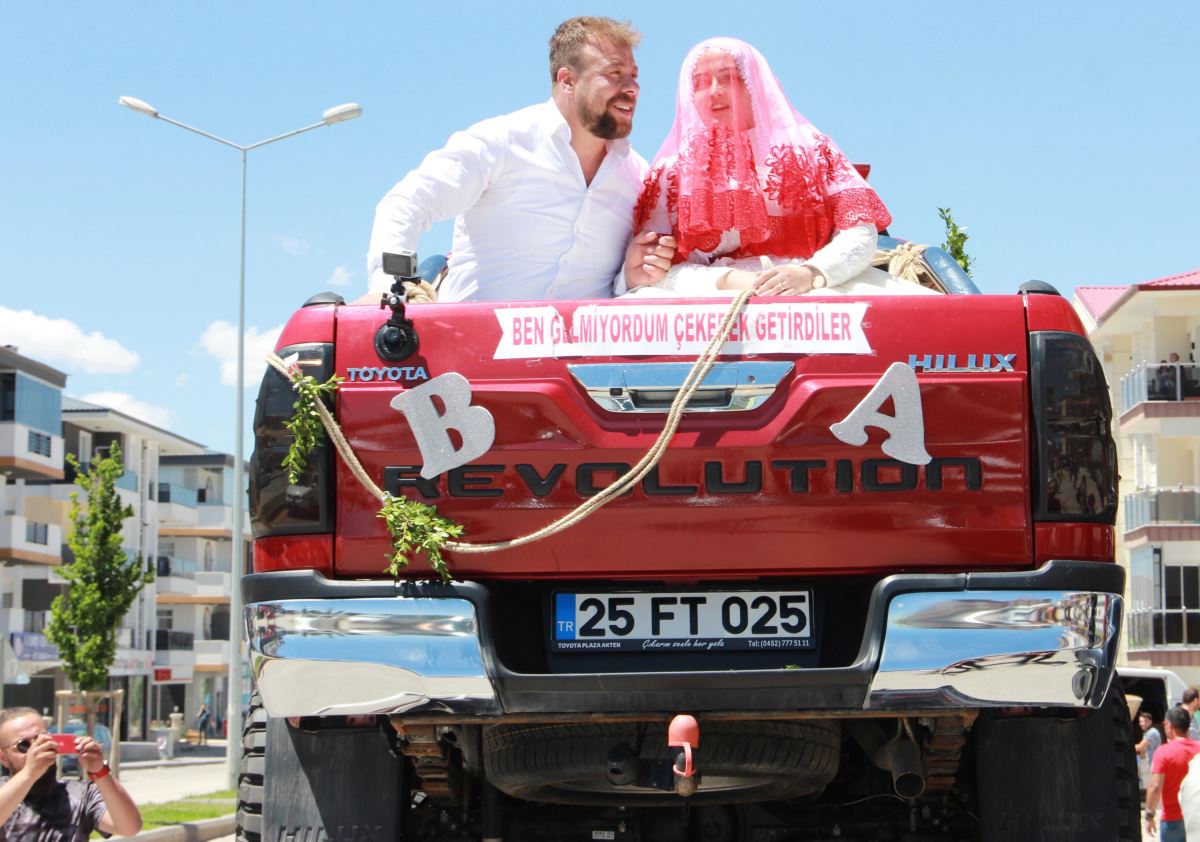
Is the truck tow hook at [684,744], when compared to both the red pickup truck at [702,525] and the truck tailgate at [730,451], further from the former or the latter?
the truck tailgate at [730,451]

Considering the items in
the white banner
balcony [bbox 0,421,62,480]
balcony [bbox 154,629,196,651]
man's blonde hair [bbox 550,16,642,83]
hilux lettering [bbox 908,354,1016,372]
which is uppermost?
balcony [bbox 0,421,62,480]

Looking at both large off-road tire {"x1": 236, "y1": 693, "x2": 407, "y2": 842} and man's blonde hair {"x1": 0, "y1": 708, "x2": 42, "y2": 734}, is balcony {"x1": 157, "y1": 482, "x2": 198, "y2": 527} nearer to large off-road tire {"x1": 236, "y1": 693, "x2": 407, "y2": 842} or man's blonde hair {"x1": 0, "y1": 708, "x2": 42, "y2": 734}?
man's blonde hair {"x1": 0, "y1": 708, "x2": 42, "y2": 734}

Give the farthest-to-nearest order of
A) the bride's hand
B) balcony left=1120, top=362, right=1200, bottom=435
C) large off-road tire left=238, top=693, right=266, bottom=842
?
balcony left=1120, top=362, right=1200, bottom=435 → the bride's hand → large off-road tire left=238, top=693, right=266, bottom=842

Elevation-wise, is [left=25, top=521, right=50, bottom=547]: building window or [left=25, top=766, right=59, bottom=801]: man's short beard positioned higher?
[left=25, top=521, right=50, bottom=547]: building window

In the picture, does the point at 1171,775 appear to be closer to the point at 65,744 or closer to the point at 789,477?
the point at 789,477

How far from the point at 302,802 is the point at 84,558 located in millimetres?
40982

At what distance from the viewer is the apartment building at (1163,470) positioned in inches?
1617

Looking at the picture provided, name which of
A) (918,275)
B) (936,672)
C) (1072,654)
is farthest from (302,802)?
(918,275)

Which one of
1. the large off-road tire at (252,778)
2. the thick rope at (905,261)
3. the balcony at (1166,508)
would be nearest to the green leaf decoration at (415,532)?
the large off-road tire at (252,778)

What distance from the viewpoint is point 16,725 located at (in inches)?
208

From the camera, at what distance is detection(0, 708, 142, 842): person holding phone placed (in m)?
5.08

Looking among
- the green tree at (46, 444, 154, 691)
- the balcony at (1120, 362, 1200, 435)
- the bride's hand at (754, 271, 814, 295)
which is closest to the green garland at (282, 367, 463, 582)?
the bride's hand at (754, 271, 814, 295)

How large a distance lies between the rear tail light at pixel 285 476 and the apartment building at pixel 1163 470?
128ft

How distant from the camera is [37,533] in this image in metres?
57.0
